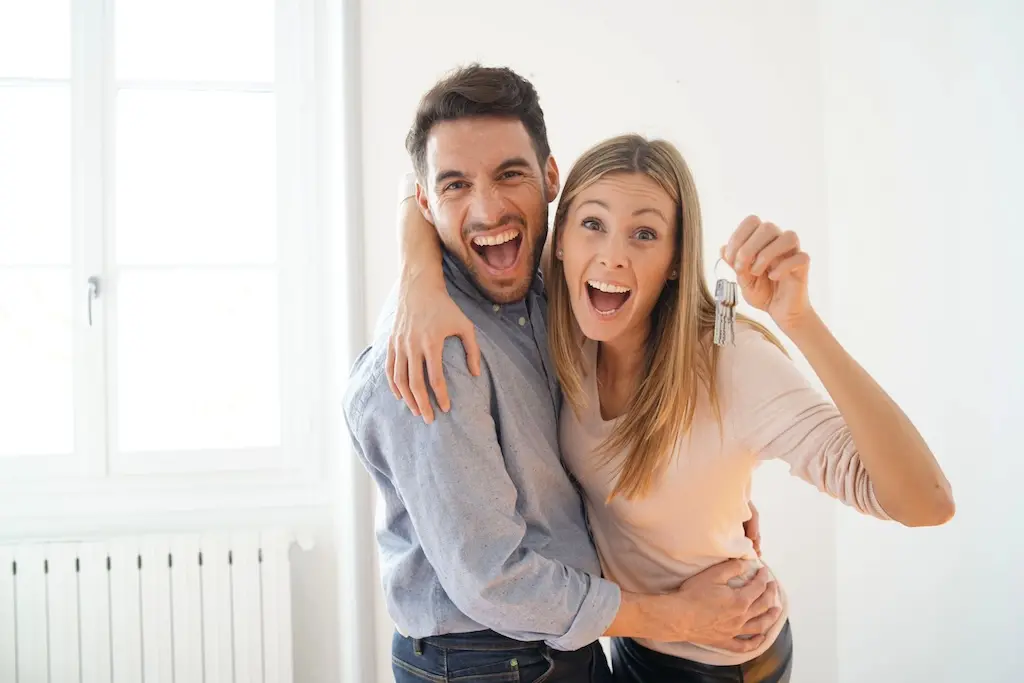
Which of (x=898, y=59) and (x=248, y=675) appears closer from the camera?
(x=898, y=59)

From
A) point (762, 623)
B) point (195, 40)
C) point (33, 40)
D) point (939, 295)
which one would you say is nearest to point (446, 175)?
point (762, 623)

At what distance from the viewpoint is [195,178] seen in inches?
88.8

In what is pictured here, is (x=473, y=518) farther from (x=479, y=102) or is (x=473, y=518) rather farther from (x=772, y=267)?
(x=479, y=102)

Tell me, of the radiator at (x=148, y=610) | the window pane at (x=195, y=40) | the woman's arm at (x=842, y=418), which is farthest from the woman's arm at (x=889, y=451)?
the window pane at (x=195, y=40)

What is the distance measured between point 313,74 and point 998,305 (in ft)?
6.15

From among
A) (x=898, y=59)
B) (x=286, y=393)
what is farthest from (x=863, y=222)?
(x=286, y=393)

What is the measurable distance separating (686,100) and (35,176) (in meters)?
1.89

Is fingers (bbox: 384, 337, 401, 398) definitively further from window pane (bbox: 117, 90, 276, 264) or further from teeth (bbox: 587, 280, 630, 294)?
window pane (bbox: 117, 90, 276, 264)

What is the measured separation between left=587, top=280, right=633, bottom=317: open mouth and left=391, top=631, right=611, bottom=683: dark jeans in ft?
1.67

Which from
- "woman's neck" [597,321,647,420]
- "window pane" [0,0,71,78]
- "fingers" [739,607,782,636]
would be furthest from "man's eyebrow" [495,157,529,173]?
"window pane" [0,0,71,78]

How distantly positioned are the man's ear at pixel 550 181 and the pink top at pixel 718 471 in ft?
0.88

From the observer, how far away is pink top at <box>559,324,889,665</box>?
1004mm

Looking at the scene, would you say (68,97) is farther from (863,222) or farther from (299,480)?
(863,222)

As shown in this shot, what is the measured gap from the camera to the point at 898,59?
1784mm
